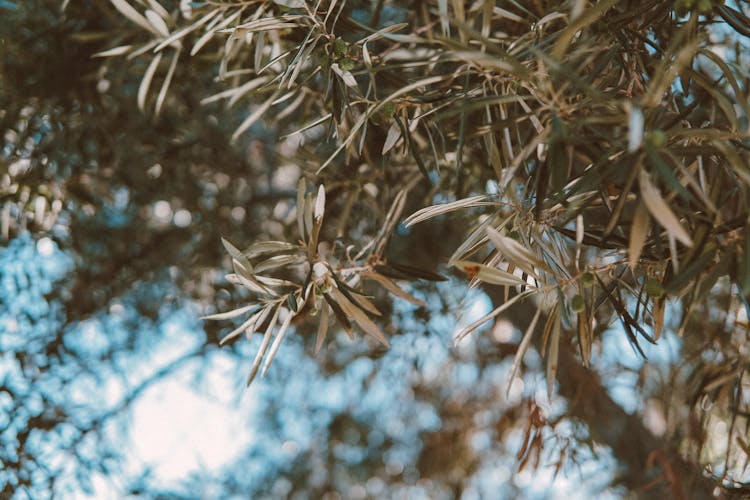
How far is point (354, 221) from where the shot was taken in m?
2.17

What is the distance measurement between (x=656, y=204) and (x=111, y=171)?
1.97 meters

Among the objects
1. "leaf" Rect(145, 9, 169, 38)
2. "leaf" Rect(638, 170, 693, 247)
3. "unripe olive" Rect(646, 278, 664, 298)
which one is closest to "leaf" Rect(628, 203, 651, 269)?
"leaf" Rect(638, 170, 693, 247)

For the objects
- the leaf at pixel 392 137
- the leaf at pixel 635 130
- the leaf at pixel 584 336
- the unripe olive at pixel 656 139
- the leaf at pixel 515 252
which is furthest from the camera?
the leaf at pixel 392 137

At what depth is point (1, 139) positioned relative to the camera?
2014 millimetres

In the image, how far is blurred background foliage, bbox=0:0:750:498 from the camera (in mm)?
1131

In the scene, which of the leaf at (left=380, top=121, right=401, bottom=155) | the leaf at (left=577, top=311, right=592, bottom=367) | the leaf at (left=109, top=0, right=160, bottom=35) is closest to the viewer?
the leaf at (left=577, top=311, right=592, bottom=367)

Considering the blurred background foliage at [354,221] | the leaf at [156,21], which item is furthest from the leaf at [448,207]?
the leaf at [156,21]

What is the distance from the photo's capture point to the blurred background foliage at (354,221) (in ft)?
3.71

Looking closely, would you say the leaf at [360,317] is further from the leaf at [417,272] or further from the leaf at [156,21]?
the leaf at [156,21]

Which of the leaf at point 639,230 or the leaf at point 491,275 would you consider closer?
the leaf at point 639,230

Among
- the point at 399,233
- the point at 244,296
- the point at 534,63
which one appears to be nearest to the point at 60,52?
the point at 244,296

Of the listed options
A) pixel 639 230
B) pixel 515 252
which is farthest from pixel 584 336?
pixel 639 230

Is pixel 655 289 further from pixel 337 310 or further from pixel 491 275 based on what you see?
pixel 337 310

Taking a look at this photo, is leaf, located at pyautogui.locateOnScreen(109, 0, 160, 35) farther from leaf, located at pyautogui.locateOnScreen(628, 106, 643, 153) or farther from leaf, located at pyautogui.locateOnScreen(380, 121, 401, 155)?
leaf, located at pyautogui.locateOnScreen(628, 106, 643, 153)
